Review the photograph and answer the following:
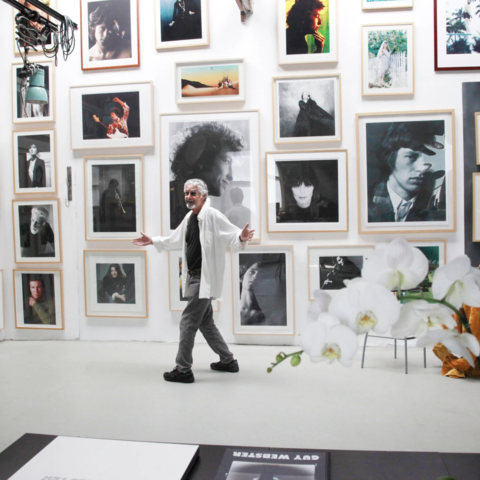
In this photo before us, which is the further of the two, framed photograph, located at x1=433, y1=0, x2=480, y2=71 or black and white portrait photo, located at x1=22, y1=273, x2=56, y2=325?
black and white portrait photo, located at x1=22, y1=273, x2=56, y2=325

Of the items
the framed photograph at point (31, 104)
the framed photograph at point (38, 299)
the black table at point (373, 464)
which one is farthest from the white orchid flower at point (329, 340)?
the framed photograph at point (31, 104)

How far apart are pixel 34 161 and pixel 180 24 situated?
7.56ft

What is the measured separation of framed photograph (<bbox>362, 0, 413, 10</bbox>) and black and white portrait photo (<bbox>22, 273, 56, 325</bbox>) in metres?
4.60

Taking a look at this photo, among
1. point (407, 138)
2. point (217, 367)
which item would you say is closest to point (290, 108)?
point (407, 138)

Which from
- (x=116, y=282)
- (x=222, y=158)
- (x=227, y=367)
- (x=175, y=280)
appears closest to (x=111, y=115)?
(x=222, y=158)

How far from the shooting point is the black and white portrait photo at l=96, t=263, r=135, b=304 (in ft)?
17.6

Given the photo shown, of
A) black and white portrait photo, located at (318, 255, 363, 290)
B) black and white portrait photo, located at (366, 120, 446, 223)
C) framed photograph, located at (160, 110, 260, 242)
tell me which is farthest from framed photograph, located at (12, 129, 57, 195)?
black and white portrait photo, located at (366, 120, 446, 223)

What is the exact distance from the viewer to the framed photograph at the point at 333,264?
4.97 meters

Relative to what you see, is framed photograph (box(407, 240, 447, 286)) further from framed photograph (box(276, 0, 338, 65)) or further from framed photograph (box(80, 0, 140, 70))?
framed photograph (box(80, 0, 140, 70))

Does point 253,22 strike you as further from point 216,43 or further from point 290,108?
point 290,108

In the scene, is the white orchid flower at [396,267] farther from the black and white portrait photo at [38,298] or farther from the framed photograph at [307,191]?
the black and white portrait photo at [38,298]

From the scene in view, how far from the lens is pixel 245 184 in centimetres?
508

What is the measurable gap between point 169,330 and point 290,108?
280 cm

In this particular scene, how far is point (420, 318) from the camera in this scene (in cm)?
74
